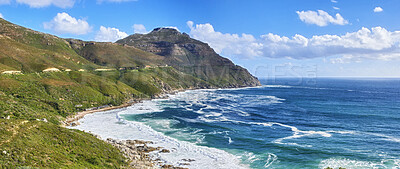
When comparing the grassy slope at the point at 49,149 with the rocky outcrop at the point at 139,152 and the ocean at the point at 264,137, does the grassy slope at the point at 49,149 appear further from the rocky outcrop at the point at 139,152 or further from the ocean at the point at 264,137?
the ocean at the point at 264,137

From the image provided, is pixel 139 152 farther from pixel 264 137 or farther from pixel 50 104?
pixel 50 104

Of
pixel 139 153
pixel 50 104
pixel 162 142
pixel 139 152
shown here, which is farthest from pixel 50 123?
pixel 50 104

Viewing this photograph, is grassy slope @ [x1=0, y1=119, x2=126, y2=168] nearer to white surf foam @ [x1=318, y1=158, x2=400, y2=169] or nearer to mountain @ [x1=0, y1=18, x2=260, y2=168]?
mountain @ [x1=0, y1=18, x2=260, y2=168]

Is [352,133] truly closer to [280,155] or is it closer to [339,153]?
[339,153]

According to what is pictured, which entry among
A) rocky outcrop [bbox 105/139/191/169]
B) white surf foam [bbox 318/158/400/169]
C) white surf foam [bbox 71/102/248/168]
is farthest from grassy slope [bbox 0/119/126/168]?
white surf foam [bbox 318/158/400/169]

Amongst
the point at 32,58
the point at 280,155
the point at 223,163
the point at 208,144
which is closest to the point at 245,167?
the point at 223,163

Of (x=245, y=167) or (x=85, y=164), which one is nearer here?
(x=85, y=164)

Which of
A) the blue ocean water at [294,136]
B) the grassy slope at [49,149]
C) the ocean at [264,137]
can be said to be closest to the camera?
the grassy slope at [49,149]

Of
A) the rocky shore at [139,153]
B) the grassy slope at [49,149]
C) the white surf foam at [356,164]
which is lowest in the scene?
the white surf foam at [356,164]

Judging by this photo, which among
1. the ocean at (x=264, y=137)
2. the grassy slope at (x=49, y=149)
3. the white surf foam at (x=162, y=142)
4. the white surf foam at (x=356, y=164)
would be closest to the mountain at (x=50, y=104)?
the grassy slope at (x=49, y=149)
